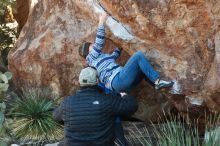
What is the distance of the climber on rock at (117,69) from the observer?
8391mm

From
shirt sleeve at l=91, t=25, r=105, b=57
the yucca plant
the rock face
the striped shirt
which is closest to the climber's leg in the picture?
the striped shirt

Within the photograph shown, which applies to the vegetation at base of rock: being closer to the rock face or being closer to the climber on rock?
the rock face

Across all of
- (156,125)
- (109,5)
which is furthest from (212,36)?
(156,125)

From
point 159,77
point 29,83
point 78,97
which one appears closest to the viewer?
point 78,97

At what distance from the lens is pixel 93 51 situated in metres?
8.97

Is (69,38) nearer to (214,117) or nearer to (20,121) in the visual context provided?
(20,121)

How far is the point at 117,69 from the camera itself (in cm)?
884

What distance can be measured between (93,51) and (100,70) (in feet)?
1.12

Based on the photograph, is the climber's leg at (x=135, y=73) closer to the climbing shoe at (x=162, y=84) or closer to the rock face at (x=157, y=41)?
the climbing shoe at (x=162, y=84)

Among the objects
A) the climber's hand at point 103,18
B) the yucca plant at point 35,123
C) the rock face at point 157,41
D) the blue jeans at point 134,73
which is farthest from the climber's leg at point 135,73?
the yucca plant at point 35,123

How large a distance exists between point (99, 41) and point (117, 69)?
0.55 m

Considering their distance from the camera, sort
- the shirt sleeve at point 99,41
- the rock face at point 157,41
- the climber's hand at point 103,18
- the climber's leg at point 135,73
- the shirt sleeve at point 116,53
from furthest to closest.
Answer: the shirt sleeve at point 116,53
the climber's hand at point 103,18
the shirt sleeve at point 99,41
the climber's leg at point 135,73
the rock face at point 157,41

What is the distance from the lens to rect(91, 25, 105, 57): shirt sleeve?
8820mm

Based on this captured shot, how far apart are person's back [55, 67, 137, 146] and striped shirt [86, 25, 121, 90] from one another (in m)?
0.84
